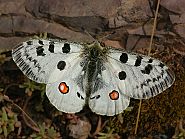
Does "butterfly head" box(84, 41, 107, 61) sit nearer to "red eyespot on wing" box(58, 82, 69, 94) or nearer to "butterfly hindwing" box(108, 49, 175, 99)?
"butterfly hindwing" box(108, 49, 175, 99)

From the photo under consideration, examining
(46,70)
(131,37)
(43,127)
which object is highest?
(131,37)

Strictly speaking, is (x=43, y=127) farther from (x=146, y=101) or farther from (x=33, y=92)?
(x=146, y=101)

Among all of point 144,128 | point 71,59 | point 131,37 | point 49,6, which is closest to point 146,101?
point 144,128

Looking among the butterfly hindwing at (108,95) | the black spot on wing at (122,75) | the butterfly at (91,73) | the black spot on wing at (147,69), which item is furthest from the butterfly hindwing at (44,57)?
the black spot on wing at (147,69)

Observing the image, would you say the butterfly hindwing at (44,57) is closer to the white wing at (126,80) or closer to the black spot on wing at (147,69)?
the white wing at (126,80)

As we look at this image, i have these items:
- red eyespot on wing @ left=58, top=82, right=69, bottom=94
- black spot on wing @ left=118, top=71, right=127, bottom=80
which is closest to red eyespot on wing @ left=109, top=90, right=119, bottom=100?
black spot on wing @ left=118, top=71, right=127, bottom=80

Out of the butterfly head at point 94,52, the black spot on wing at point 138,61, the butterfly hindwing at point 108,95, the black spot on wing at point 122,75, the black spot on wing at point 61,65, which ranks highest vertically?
the butterfly head at point 94,52

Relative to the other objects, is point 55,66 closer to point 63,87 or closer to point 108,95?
point 63,87
